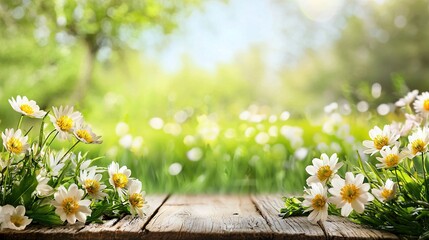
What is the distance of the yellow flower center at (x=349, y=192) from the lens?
1.57 metres

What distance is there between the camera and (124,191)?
1.73m

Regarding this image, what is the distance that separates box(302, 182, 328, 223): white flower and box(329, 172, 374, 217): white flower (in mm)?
24

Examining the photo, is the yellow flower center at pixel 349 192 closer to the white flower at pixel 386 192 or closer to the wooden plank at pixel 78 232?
the white flower at pixel 386 192

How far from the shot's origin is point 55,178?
1741 millimetres

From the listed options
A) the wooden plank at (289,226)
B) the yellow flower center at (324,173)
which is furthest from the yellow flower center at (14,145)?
the yellow flower center at (324,173)

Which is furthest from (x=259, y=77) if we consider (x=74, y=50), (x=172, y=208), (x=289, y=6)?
(x=172, y=208)

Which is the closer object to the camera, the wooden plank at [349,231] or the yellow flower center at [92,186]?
the wooden plank at [349,231]

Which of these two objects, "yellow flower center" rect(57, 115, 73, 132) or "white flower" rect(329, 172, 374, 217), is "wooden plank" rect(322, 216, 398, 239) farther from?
"yellow flower center" rect(57, 115, 73, 132)

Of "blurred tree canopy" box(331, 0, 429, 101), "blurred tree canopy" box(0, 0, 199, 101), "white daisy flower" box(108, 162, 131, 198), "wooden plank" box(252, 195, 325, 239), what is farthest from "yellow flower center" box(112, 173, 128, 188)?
"blurred tree canopy" box(331, 0, 429, 101)

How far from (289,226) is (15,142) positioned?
76 cm

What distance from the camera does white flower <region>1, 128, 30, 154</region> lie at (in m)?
1.59

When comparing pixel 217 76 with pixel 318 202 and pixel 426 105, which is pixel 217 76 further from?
pixel 318 202

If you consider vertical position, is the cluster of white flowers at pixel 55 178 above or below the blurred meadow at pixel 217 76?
below

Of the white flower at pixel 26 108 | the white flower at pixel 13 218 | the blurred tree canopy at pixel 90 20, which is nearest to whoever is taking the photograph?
the white flower at pixel 13 218
